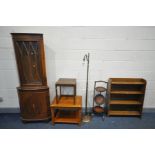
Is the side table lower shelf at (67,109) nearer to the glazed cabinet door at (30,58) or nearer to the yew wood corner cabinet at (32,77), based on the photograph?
the yew wood corner cabinet at (32,77)

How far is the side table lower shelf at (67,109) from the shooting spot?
2164mm

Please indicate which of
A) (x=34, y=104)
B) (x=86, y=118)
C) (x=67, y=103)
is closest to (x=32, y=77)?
(x=34, y=104)

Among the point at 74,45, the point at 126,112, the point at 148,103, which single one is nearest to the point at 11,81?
the point at 74,45

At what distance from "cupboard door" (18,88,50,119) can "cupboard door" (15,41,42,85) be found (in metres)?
0.20

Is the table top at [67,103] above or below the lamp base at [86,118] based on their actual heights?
above

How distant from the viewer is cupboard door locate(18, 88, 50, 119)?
2.17 meters

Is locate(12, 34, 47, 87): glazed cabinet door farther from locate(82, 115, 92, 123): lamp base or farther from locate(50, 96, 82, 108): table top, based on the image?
locate(82, 115, 92, 123): lamp base

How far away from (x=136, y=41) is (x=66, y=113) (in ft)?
6.50

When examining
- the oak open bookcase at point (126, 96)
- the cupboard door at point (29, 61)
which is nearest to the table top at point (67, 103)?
the cupboard door at point (29, 61)

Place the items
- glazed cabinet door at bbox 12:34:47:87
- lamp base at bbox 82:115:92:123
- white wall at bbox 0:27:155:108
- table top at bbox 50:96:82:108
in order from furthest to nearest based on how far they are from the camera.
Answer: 1. lamp base at bbox 82:115:92:123
2. white wall at bbox 0:27:155:108
3. table top at bbox 50:96:82:108
4. glazed cabinet door at bbox 12:34:47:87

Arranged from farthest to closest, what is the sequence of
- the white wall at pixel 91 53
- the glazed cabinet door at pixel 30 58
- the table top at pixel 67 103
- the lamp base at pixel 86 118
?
the lamp base at pixel 86 118
the white wall at pixel 91 53
the table top at pixel 67 103
the glazed cabinet door at pixel 30 58

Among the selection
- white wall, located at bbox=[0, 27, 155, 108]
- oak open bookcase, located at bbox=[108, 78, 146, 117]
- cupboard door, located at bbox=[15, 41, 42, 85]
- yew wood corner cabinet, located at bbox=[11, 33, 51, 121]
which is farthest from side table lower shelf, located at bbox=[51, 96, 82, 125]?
oak open bookcase, located at bbox=[108, 78, 146, 117]

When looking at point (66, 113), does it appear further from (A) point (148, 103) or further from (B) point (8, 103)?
(A) point (148, 103)

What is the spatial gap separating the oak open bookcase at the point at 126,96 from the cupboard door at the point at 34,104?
1229 millimetres
